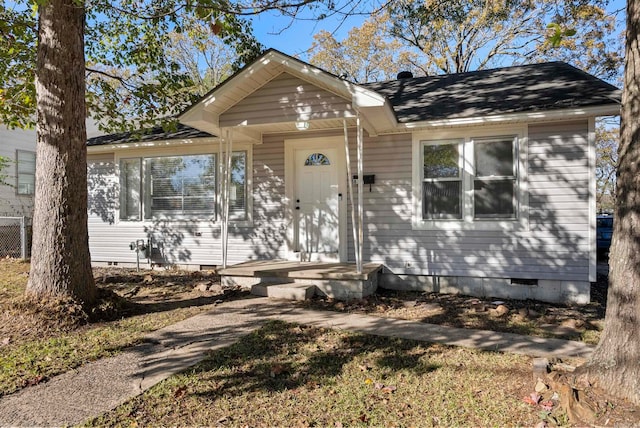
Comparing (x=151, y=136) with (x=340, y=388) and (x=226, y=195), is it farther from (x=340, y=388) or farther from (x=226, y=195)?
(x=340, y=388)

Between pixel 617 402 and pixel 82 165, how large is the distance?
6021 millimetres

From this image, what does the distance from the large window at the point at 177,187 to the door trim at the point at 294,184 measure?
3.22ft

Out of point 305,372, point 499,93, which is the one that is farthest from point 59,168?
point 499,93

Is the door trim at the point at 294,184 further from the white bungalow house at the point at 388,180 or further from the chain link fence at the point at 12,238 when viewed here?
the chain link fence at the point at 12,238

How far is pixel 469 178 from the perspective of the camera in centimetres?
705

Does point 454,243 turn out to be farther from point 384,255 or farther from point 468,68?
point 468,68

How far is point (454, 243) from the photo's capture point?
282 inches

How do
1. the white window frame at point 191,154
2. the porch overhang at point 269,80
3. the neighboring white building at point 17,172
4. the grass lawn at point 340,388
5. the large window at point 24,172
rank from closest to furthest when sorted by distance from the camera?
1. the grass lawn at point 340,388
2. the porch overhang at point 269,80
3. the white window frame at point 191,154
4. the neighboring white building at point 17,172
5. the large window at point 24,172

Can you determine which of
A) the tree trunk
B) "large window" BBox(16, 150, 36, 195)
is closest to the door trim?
the tree trunk

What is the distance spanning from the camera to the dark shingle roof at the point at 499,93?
21.3ft

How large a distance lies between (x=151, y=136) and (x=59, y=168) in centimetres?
445

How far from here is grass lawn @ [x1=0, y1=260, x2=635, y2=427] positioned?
9.66ft

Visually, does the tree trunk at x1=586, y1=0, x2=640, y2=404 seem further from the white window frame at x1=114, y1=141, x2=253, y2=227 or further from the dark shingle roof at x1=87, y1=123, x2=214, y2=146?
the dark shingle roof at x1=87, y1=123, x2=214, y2=146

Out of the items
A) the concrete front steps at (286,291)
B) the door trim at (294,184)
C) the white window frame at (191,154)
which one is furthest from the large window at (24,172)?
the concrete front steps at (286,291)
